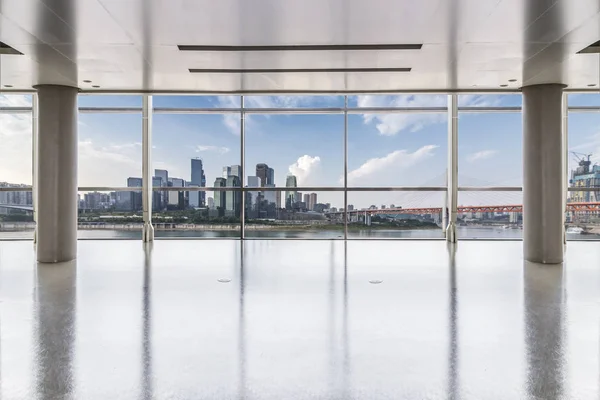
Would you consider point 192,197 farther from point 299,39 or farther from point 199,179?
point 299,39

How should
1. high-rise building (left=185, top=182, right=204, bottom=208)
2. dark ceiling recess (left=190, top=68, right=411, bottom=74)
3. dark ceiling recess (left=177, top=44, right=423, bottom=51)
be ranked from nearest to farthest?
dark ceiling recess (left=177, top=44, right=423, bottom=51) < dark ceiling recess (left=190, top=68, right=411, bottom=74) < high-rise building (left=185, top=182, right=204, bottom=208)

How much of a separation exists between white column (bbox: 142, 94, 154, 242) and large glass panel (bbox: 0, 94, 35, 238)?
3370 millimetres

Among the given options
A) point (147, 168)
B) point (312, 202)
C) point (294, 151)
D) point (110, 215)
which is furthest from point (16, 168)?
point (312, 202)

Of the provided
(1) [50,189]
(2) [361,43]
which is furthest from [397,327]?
(1) [50,189]

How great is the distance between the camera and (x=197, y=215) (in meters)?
13.6

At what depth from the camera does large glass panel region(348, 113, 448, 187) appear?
1234cm

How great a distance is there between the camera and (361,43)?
246 inches

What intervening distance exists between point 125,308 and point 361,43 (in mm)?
4786

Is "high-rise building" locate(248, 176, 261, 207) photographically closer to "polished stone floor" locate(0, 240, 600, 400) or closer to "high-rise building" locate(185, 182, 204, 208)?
"high-rise building" locate(185, 182, 204, 208)

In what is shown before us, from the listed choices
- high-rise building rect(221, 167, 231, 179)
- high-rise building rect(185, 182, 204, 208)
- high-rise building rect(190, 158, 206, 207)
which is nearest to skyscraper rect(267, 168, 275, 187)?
high-rise building rect(221, 167, 231, 179)

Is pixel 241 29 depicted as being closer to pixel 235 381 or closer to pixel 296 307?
pixel 296 307

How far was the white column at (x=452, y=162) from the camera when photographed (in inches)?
465

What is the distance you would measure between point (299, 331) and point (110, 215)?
10.7 metres

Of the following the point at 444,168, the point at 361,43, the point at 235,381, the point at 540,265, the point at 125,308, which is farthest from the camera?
the point at 444,168
